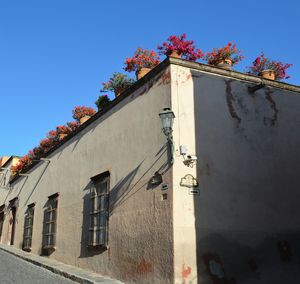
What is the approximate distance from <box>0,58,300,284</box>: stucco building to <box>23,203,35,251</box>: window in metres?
5.65

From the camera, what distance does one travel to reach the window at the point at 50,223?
13085 mm

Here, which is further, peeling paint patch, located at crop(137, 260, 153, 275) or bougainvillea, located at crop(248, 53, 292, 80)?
bougainvillea, located at crop(248, 53, 292, 80)

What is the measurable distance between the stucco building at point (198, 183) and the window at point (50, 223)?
2.76 m

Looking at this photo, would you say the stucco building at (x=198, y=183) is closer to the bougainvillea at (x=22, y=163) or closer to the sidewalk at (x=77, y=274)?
the sidewalk at (x=77, y=274)

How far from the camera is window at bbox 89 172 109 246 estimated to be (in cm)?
982

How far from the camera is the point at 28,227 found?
16.0 metres

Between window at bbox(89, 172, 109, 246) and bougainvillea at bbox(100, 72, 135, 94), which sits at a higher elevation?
bougainvillea at bbox(100, 72, 135, 94)

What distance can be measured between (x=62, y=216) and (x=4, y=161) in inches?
657

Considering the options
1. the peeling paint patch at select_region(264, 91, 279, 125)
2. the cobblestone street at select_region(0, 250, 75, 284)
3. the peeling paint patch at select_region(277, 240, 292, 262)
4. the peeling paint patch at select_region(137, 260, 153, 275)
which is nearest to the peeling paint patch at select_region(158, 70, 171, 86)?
the peeling paint patch at select_region(264, 91, 279, 125)

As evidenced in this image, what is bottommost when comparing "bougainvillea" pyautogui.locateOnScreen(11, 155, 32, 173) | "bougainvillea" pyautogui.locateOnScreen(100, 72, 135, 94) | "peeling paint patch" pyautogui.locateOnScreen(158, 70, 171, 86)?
"peeling paint patch" pyautogui.locateOnScreen(158, 70, 171, 86)

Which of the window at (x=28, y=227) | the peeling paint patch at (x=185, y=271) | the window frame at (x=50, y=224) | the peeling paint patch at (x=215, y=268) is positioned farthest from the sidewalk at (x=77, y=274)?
the window at (x=28, y=227)

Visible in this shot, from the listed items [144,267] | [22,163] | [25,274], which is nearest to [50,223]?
[25,274]

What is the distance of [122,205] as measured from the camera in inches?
358

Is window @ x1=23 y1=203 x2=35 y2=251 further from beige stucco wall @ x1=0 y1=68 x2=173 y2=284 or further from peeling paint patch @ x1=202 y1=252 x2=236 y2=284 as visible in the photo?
peeling paint patch @ x1=202 y1=252 x2=236 y2=284
